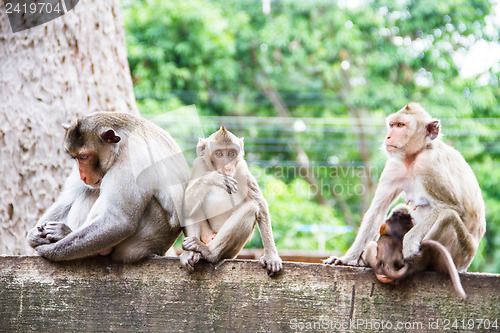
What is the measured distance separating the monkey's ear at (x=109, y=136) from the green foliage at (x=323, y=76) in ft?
26.7

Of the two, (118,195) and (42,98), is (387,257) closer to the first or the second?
(118,195)

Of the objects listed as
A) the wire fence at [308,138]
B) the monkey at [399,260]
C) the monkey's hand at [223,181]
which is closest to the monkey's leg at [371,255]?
the monkey at [399,260]

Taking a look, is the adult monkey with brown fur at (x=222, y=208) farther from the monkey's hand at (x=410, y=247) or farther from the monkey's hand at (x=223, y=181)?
the monkey's hand at (x=410, y=247)

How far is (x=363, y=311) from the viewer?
362cm

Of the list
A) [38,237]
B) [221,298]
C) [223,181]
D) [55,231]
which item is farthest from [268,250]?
[38,237]

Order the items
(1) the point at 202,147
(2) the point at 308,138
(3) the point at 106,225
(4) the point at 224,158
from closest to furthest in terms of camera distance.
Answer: (3) the point at 106,225 < (4) the point at 224,158 < (1) the point at 202,147 < (2) the point at 308,138

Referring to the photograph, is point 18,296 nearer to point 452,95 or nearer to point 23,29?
point 23,29

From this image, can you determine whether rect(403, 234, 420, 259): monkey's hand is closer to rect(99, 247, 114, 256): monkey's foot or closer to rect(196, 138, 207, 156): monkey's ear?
rect(196, 138, 207, 156): monkey's ear

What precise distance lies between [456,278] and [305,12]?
14.0 meters

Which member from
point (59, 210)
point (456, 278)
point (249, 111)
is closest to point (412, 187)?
point (456, 278)

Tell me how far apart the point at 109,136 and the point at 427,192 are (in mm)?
2157

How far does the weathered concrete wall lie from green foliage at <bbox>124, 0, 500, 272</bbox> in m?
8.20

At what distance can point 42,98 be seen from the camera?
536 centimetres

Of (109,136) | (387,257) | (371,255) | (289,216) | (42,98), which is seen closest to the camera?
(387,257)
